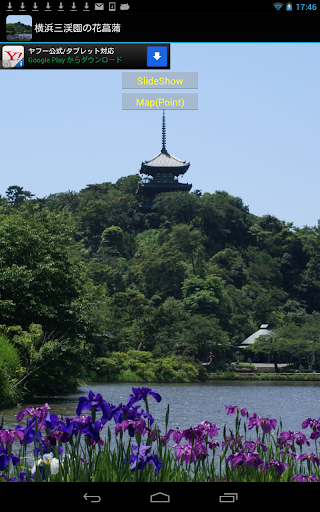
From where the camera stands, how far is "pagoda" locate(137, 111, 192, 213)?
199 feet

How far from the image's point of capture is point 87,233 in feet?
194

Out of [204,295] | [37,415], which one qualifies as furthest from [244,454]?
[204,295]

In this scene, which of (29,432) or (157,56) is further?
(29,432)

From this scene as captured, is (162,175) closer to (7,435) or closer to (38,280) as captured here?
(38,280)

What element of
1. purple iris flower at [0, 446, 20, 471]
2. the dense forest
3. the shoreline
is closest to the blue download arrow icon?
purple iris flower at [0, 446, 20, 471]

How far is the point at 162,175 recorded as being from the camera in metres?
62.0

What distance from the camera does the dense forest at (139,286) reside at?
18.2 meters

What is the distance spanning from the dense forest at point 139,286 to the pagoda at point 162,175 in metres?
1.74

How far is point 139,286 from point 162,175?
1561 cm

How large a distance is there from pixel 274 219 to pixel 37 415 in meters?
A: 59.2
